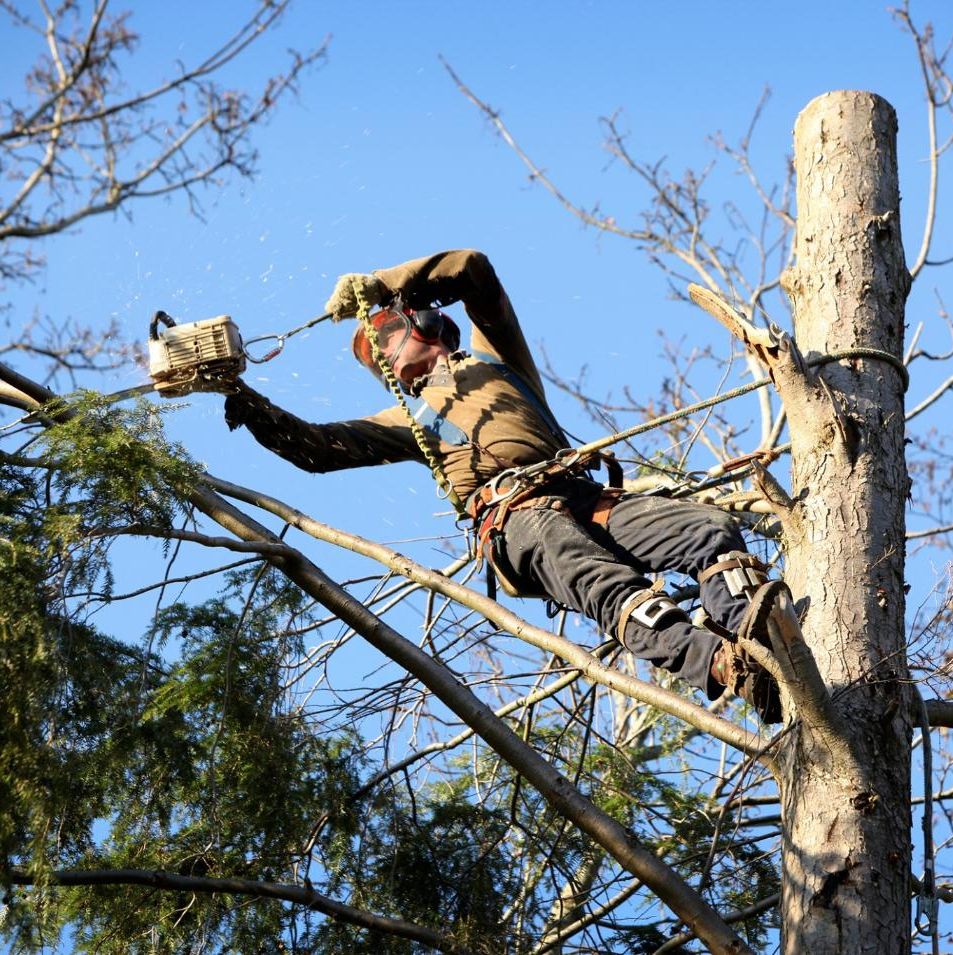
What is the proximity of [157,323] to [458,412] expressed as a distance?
105 centimetres

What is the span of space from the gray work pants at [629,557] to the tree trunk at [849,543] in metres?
0.24

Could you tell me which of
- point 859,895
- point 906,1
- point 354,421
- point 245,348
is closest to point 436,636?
point 354,421

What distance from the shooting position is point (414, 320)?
5352mm

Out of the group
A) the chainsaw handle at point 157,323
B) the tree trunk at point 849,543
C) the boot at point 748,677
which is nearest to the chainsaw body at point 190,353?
the chainsaw handle at point 157,323

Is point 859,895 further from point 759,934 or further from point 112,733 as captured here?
point 112,733

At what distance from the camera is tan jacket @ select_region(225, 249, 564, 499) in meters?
5.02

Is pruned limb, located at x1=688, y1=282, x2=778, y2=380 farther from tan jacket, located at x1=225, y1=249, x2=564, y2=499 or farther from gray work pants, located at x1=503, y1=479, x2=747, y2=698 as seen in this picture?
tan jacket, located at x1=225, y1=249, x2=564, y2=499

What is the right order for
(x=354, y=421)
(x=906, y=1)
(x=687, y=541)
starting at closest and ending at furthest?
(x=687, y=541)
(x=354, y=421)
(x=906, y=1)

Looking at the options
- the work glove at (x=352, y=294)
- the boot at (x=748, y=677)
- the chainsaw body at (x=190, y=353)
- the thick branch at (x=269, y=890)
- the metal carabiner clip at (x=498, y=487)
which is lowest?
the thick branch at (x=269, y=890)

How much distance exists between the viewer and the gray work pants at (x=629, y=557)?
4004 millimetres

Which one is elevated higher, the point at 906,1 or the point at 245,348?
the point at 906,1

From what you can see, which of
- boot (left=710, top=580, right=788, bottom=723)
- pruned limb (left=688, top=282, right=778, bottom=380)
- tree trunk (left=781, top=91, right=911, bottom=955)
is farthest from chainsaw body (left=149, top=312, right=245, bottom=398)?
boot (left=710, top=580, right=788, bottom=723)

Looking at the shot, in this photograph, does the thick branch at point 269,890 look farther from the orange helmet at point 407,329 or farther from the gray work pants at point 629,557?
the orange helmet at point 407,329

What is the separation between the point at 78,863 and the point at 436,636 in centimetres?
160
